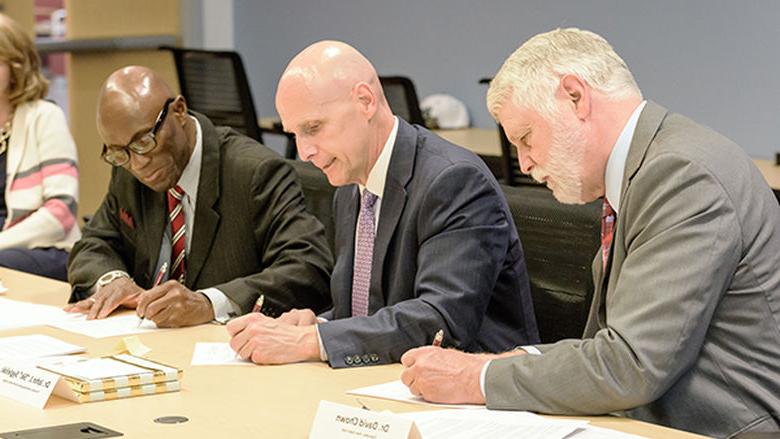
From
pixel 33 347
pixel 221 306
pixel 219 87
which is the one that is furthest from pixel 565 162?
pixel 219 87

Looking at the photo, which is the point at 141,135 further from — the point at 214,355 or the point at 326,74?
the point at 214,355

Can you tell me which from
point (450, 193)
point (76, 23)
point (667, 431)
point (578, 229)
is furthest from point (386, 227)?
point (76, 23)

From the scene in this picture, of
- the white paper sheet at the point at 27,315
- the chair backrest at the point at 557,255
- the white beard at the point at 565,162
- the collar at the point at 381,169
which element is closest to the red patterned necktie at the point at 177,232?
the white paper sheet at the point at 27,315

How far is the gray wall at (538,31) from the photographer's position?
586 cm

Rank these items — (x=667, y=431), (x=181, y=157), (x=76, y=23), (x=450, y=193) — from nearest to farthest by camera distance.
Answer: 1. (x=667, y=431)
2. (x=450, y=193)
3. (x=181, y=157)
4. (x=76, y=23)

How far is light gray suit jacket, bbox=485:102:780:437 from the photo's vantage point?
6.77 ft

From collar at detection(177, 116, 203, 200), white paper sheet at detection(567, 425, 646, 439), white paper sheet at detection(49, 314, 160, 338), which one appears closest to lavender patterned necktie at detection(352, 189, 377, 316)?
white paper sheet at detection(49, 314, 160, 338)

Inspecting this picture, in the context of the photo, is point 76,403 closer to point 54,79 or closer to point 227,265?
point 227,265

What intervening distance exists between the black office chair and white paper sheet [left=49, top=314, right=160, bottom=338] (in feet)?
12.0

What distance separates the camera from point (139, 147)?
323 centimetres

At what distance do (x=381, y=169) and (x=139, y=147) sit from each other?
29.5 inches

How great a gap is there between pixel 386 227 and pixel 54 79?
621cm

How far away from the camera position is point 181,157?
3346 mm

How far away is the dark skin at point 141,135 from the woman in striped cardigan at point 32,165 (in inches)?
42.6
